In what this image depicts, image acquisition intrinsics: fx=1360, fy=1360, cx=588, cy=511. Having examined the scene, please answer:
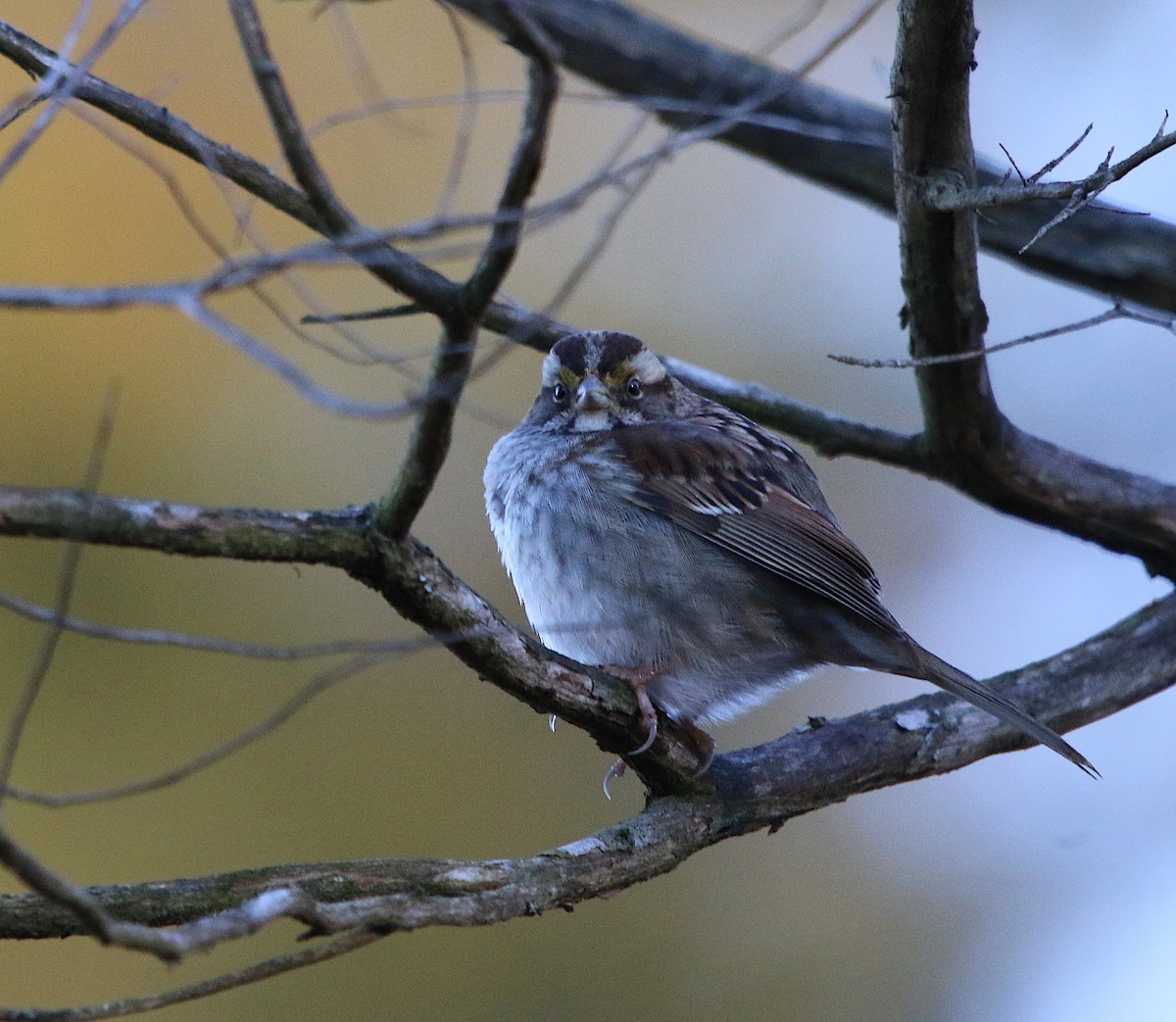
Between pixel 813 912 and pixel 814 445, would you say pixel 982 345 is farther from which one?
pixel 813 912

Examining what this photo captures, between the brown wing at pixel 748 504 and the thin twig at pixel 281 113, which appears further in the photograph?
the brown wing at pixel 748 504

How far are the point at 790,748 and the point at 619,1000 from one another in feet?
10.7

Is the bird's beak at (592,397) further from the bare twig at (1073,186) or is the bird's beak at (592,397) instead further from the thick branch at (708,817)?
the bare twig at (1073,186)

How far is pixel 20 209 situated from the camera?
22.7ft

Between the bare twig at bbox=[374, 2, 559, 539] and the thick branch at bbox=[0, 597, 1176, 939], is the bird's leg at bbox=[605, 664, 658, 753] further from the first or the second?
the bare twig at bbox=[374, 2, 559, 539]

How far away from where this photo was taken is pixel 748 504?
171 inches

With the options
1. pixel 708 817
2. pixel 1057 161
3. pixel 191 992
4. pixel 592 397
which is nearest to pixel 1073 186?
pixel 1057 161

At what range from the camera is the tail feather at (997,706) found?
3906 millimetres

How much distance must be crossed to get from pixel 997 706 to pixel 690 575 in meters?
0.96

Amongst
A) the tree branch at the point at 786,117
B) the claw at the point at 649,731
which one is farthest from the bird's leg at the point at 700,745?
the tree branch at the point at 786,117

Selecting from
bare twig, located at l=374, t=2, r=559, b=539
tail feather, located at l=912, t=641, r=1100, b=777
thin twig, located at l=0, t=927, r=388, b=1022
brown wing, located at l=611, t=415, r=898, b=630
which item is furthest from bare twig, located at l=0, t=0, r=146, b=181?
tail feather, located at l=912, t=641, r=1100, b=777

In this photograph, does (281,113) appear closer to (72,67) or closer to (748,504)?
(72,67)

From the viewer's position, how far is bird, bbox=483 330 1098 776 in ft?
13.0

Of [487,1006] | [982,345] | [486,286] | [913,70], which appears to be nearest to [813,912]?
[487,1006]
